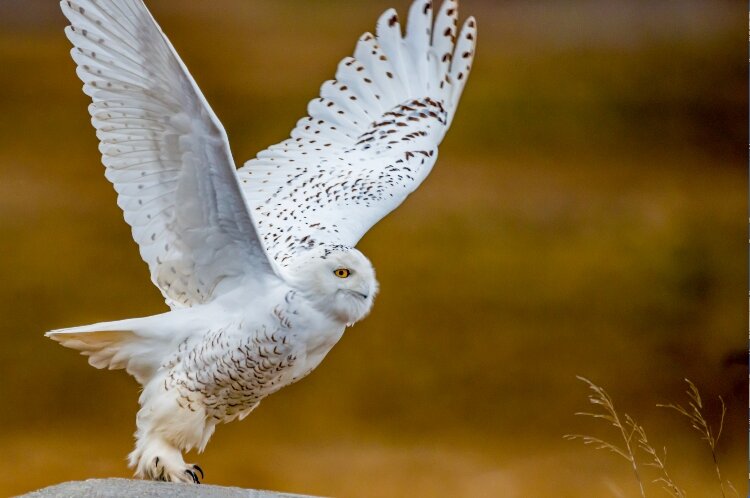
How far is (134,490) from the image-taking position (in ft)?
7.89

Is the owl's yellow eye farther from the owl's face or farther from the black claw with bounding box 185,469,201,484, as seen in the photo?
the black claw with bounding box 185,469,201,484

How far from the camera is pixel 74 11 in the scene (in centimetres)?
240

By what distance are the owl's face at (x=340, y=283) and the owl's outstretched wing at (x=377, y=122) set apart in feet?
1.84

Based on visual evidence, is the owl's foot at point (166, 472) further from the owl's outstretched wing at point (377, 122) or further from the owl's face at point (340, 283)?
the owl's outstretched wing at point (377, 122)

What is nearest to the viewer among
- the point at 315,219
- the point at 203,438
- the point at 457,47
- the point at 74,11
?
the point at 74,11

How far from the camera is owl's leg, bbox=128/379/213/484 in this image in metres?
2.49

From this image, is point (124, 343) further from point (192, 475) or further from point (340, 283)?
point (340, 283)

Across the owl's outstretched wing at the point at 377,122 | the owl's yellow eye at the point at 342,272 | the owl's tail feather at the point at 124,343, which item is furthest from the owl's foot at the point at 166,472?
the owl's outstretched wing at the point at 377,122

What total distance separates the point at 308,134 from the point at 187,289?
79 centimetres

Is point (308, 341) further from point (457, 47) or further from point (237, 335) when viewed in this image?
point (457, 47)

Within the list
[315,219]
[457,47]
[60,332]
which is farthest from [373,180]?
[60,332]

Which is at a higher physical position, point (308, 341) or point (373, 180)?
point (373, 180)

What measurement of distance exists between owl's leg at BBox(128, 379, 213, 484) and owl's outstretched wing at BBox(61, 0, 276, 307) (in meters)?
0.26

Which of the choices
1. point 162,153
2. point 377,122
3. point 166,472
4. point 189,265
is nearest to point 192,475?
point 166,472
